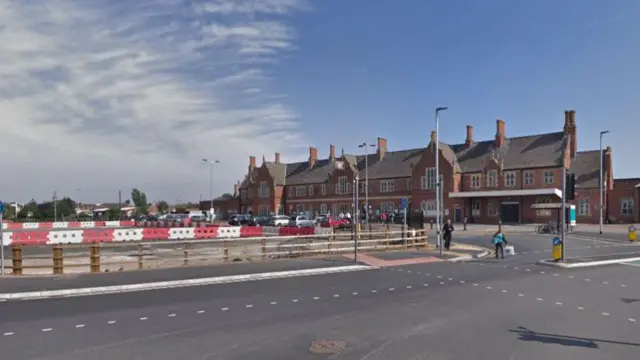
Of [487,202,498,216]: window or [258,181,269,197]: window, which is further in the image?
[258,181,269,197]: window

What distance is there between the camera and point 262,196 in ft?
326

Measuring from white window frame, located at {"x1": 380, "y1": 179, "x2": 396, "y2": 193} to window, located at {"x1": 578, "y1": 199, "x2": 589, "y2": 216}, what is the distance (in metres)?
26.6

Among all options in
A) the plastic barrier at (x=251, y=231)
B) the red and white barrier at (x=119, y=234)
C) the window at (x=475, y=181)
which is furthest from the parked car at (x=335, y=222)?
the window at (x=475, y=181)

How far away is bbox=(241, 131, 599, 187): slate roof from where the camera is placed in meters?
65.4

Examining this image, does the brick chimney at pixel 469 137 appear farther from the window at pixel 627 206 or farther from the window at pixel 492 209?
the window at pixel 627 206

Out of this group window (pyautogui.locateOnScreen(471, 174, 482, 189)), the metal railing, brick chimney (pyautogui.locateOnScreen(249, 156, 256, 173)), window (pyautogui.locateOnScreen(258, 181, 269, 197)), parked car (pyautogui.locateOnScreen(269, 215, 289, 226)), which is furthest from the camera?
brick chimney (pyautogui.locateOnScreen(249, 156, 256, 173))

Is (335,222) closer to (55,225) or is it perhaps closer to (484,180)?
(484,180)

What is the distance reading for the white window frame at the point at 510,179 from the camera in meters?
67.2

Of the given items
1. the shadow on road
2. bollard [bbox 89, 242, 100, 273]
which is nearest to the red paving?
bollard [bbox 89, 242, 100, 273]

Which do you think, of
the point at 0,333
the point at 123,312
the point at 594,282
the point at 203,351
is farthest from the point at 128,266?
the point at 594,282

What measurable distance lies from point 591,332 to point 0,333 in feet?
35.4

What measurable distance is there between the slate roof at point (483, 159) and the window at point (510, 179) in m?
0.69

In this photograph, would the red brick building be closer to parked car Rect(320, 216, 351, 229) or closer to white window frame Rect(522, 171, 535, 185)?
white window frame Rect(522, 171, 535, 185)

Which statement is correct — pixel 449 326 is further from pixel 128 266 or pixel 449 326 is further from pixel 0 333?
pixel 128 266
